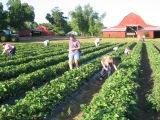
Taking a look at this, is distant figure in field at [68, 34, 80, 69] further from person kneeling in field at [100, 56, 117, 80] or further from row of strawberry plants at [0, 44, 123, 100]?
person kneeling in field at [100, 56, 117, 80]

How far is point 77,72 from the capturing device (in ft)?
57.7

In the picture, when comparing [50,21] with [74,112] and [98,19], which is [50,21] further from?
[74,112]

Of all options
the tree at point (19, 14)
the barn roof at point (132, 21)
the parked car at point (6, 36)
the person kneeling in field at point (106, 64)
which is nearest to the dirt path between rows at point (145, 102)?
the person kneeling in field at point (106, 64)

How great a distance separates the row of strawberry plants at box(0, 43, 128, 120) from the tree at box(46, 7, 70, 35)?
103 m

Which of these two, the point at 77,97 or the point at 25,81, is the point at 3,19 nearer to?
the point at 25,81

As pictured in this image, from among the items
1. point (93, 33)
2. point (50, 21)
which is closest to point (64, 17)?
point (50, 21)

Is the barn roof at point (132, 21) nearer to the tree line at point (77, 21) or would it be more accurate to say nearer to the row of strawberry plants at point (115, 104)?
the tree line at point (77, 21)

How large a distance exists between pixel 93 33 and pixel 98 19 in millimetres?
5720

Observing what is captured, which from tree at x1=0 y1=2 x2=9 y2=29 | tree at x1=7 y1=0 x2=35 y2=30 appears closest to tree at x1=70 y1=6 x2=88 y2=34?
tree at x1=7 y1=0 x2=35 y2=30

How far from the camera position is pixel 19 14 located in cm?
7712

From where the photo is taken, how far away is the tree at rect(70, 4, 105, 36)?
114 meters

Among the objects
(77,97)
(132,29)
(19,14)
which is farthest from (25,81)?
(132,29)

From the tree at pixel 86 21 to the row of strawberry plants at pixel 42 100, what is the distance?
97677mm

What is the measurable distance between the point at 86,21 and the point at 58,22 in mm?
10504
